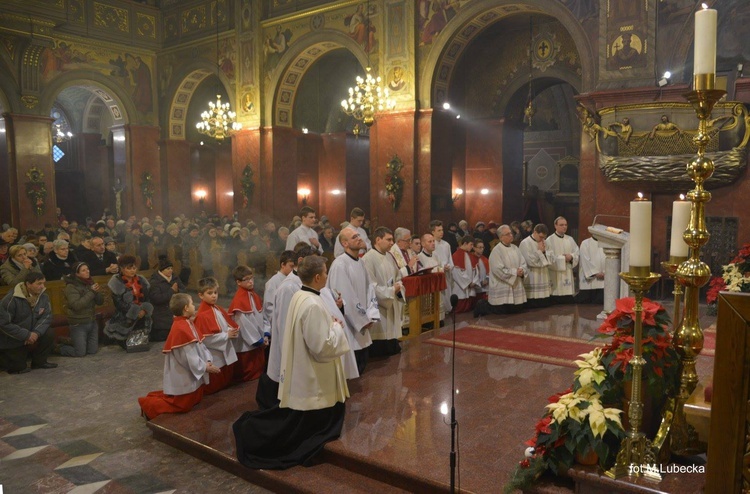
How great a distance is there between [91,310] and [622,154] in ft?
31.0

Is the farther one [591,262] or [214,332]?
[591,262]

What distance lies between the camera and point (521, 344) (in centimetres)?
816

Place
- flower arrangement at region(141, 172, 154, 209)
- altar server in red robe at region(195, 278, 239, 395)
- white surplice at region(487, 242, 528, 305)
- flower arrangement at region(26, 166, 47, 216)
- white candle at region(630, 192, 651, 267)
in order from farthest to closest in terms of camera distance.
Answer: flower arrangement at region(141, 172, 154, 209)
flower arrangement at region(26, 166, 47, 216)
white surplice at region(487, 242, 528, 305)
altar server in red robe at region(195, 278, 239, 395)
white candle at region(630, 192, 651, 267)

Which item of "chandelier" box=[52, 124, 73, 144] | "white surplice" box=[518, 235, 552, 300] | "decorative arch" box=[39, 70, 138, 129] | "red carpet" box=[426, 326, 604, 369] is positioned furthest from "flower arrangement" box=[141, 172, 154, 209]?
"red carpet" box=[426, 326, 604, 369]

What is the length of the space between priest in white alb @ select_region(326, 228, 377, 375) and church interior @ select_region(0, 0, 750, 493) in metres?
0.65

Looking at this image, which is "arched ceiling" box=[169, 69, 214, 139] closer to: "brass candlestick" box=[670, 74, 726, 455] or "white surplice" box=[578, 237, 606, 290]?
"white surplice" box=[578, 237, 606, 290]

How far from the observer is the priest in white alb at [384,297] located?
766cm

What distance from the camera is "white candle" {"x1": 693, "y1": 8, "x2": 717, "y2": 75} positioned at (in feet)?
9.41

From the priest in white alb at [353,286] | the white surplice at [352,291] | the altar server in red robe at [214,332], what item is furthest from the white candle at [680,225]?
the altar server in red robe at [214,332]

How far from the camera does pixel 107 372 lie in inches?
320

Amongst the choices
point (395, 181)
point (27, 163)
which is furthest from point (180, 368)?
point (27, 163)

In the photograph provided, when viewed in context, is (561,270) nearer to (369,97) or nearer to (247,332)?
(369,97)

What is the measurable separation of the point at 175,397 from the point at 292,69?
1334 centimetres

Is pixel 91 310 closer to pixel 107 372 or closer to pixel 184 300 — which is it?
pixel 107 372
